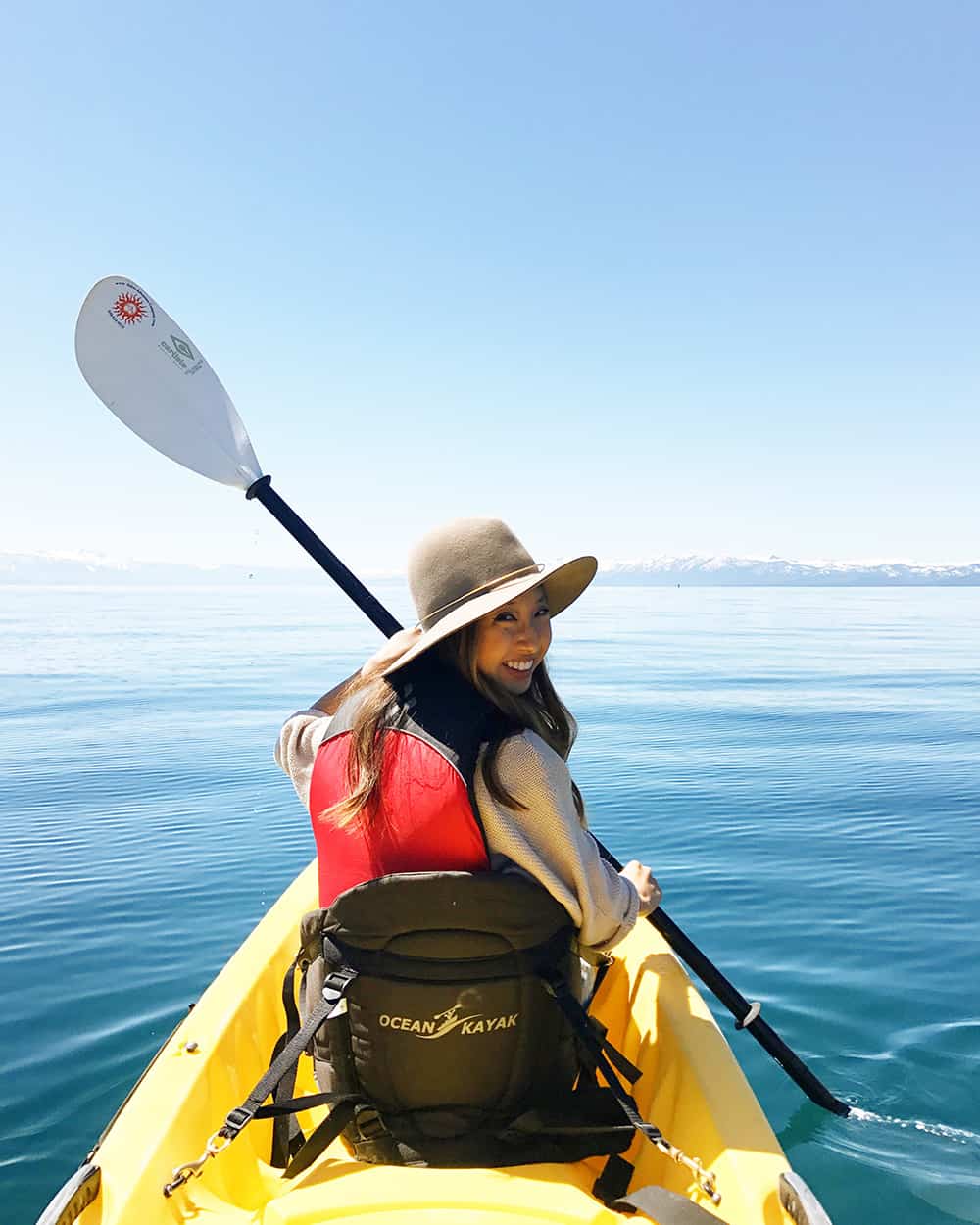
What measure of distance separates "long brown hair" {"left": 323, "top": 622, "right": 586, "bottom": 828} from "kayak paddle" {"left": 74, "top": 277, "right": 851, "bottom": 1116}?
1152 mm

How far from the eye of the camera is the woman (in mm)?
1922

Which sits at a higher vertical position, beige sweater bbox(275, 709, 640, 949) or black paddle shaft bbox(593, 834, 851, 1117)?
beige sweater bbox(275, 709, 640, 949)

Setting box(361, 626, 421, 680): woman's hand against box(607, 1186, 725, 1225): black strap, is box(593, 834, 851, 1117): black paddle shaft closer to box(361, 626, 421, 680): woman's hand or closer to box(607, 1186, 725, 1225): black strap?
box(361, 626, 421, 680): woman's hand

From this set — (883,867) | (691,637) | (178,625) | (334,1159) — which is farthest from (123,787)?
(178,625)

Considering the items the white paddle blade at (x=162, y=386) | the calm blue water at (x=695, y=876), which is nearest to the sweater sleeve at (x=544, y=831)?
the calm blue water at (x=695, y=876)

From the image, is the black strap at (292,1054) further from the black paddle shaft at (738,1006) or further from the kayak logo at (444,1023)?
the black paddle shaft at (738,1006)

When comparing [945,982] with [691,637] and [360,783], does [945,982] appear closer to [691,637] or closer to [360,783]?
[360,783]

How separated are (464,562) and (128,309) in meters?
2.30

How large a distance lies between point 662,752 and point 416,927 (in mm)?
8406

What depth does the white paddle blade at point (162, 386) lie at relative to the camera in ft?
12.0

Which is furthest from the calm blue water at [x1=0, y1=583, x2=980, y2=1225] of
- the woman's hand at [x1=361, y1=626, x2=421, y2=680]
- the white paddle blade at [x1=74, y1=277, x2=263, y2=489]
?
the white paddle blade at [x1=74, y1=277, x2=263, y2=489]

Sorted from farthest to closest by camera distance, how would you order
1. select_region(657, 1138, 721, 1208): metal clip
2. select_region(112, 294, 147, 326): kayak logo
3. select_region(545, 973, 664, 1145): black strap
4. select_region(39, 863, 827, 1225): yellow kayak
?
select_region(112, 294, 147, 326): kayak logo
select_region(545, 973, 664, 1145): black strap
select_region(657, 1138, 721, 1208): metal clip
select_region(39, 863, 827, 1225): yellow kayak

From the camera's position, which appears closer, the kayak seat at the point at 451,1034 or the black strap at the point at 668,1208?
the black strap at the point at 668,1208

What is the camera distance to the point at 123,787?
861cm
